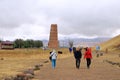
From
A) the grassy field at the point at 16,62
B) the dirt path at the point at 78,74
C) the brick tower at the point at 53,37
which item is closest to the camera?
the dirt path at the point at 78,74

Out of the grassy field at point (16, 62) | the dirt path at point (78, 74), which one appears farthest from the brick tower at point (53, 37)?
the dirt path at point (78, 74)

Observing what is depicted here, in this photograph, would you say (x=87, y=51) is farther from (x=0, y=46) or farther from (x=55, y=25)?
(x=0, y=46)

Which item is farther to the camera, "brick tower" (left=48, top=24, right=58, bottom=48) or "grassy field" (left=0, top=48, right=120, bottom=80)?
"brick tower" (left=48, top=24, right=58, bottom=48)

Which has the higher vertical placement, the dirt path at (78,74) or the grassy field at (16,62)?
→ the grassy field at (16,62)

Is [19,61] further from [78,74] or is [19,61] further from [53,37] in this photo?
[53,37]

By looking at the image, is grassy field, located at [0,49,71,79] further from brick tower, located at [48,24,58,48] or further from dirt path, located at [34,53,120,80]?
brick tower, located at [48,24,58,48]

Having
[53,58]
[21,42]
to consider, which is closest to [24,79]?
[53,58]

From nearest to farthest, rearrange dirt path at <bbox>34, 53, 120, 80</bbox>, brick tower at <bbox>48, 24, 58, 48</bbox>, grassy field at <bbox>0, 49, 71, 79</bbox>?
dirt path at <bbox>34, 53, 120, 80</bbox>, grassy field at <bbox>0, 49, 71, 79</bbox>, brick tower at <bbox>48, 24, 58, 48</bbox>

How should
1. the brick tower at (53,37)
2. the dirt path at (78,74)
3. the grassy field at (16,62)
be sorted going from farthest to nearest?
the brick tower at (53,37) < the grassy field at (16,62) < the dirt path at (78,74)

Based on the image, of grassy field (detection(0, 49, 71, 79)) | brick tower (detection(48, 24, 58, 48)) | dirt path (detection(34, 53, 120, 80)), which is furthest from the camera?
brick tower (detection(48, 24, 58, 48))

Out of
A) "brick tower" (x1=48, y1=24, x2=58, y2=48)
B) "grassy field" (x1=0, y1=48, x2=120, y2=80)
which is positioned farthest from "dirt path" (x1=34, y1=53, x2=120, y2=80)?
"brick tower" (x1=48, y1=24, x2=58, y2=48)

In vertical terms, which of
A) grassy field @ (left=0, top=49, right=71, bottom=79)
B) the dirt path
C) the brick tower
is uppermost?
the brick tower

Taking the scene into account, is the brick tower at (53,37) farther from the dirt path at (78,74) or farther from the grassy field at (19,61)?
the dirt path at (78,74)

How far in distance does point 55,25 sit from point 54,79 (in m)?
92.9
